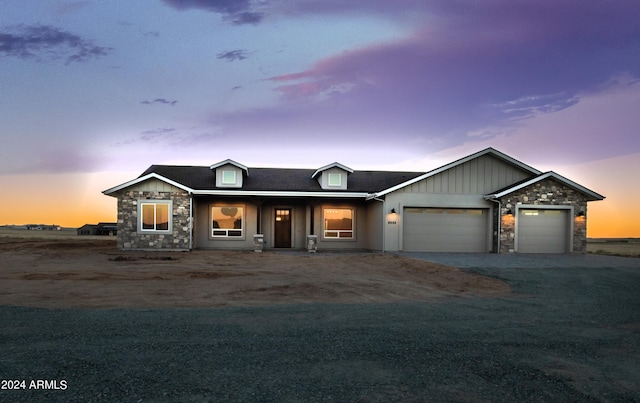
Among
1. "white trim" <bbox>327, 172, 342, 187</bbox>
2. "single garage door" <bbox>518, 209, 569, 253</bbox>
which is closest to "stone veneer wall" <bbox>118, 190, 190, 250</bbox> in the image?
"white trim" <bbox>327, 172, 342, 187</bbox>

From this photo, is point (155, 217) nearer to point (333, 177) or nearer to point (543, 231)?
point (333, 177)

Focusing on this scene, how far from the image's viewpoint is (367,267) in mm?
14555

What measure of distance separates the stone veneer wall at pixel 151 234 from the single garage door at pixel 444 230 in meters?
10.4

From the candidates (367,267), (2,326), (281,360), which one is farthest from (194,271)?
(281,360)

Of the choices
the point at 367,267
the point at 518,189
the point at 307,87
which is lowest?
the point at 367,267

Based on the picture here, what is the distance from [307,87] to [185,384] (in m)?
Result: 15.3

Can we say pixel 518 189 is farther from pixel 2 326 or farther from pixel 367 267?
pixel 2 326

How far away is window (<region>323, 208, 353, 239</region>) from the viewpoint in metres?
21.9

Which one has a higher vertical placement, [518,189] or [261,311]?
[518,189]

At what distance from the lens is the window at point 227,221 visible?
21344 millimetres

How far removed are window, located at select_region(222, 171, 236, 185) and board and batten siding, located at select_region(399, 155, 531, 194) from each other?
8.43 m

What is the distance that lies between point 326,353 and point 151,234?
54.5 ft

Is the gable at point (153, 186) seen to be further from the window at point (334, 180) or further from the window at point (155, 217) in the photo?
the window at point (334, 180)

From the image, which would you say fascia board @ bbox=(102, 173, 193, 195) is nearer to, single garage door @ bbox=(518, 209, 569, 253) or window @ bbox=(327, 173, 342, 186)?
window @ bbox=(327, 173, 342, 186)
